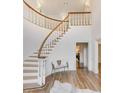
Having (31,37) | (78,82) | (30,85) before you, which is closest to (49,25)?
(31,37)

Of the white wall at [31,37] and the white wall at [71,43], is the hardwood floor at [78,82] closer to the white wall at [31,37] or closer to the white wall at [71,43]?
the white wall at [31,37]

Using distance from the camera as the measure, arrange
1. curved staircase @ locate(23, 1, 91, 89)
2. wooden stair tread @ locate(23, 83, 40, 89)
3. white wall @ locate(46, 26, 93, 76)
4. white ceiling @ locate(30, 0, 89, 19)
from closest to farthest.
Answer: wooden stair tread @ locate(23, 83, 40, 89) → curved staircase @ locate(23, 1, 91, 89) → white wall @ locate(46, 26, 93, 76) → white ceiling @ locate(30, 0, 89, 19)

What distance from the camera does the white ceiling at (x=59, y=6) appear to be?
43.7ft

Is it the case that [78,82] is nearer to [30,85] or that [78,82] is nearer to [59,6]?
[30,85]

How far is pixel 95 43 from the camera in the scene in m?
9.70

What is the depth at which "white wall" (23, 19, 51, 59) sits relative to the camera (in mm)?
8527

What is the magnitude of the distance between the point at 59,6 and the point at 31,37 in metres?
6.38

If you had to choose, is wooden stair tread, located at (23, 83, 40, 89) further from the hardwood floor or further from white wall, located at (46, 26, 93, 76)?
white wall, located at (46, 26, 93, 76)

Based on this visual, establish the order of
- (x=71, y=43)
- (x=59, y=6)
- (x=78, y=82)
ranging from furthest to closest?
(x=59, y=6) < (x=71, y=43) < (x=78, y=82)

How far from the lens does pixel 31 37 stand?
9.14 metres

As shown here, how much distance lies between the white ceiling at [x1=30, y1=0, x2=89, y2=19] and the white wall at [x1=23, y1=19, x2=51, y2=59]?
309 centimetres

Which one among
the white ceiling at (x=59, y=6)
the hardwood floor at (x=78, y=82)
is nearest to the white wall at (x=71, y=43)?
the hardwood floor at (x=78, y=82)

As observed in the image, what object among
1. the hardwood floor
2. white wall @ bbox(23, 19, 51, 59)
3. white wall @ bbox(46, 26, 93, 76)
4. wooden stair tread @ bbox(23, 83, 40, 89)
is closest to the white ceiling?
white wall @ bbox(23, 19, 51, 59)
